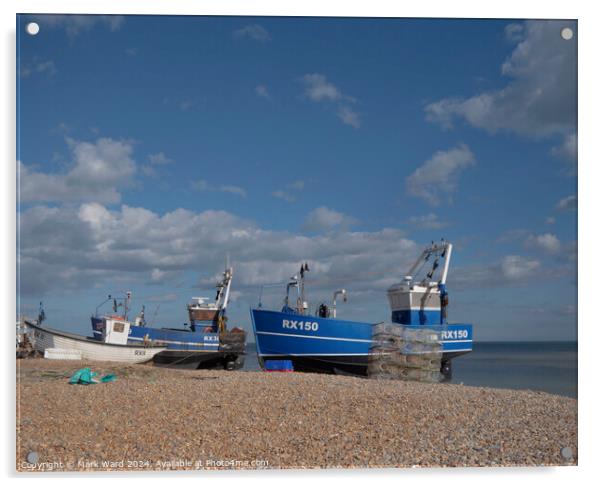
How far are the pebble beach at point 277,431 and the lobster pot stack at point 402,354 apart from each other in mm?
7416

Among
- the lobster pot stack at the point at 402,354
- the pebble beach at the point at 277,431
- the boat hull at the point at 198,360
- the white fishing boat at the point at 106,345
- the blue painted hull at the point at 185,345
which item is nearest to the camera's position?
the pebble beach at the point at 277,431

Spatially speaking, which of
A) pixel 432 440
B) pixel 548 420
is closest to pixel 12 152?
pixel 432 440

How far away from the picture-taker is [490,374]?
30969 millimetres

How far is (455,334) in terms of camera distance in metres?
20.5

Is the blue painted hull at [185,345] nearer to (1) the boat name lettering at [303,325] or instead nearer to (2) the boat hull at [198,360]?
(2) the boat hull at [198,360]

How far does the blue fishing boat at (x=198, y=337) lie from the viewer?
1067 inches

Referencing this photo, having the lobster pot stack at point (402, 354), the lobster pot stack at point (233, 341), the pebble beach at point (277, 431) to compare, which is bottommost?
the lobster pot stack at point (233, 341)

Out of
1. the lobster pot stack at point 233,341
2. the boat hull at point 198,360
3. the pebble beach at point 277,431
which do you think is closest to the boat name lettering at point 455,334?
the pebble beach at point 277,431

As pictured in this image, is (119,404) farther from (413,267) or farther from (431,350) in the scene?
(413,267)

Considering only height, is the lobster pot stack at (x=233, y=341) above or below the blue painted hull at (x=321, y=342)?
below

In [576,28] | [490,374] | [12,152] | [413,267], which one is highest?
[576,28]

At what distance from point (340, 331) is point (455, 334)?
4.69 meters

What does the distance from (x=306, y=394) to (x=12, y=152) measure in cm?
635

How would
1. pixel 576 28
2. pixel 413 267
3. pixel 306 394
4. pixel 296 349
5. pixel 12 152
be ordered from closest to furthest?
pixel 12 152, pixel 576 28, pixel 306 394, pixel 296 349, pixel 413 267
